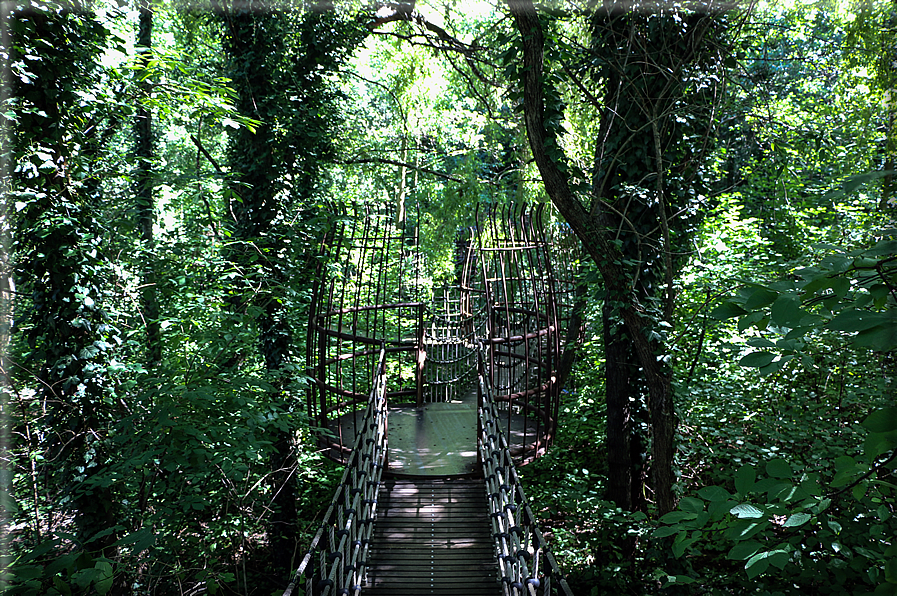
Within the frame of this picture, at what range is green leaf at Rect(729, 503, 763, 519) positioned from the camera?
152 cm

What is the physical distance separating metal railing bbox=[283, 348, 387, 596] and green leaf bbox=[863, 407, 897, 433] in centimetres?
241

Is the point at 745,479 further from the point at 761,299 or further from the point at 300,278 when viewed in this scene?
the point at 300,278

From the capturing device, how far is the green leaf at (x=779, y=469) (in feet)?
5.28

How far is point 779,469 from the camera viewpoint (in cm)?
165

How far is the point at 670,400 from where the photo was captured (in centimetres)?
546

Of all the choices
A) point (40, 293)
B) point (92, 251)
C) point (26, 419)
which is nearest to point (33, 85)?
point (92, 251)

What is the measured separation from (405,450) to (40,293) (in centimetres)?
427

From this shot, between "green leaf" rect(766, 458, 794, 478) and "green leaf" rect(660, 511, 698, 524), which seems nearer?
"green leaf" rect(766, 458, 794, 478)

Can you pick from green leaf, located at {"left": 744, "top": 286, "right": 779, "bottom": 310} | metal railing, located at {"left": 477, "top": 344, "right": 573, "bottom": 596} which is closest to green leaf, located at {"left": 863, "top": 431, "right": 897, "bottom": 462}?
green leaf, located at {"left": 744, "top": 286, "right": 779, "bottom": 310}

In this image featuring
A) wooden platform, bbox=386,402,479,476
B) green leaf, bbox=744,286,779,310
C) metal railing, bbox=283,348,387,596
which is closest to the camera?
green leaf, bbox=744,286,779,310

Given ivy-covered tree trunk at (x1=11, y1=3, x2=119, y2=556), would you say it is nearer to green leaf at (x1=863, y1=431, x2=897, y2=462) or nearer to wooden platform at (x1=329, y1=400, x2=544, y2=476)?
wooden platform at (x1=329, y1=400, x2=544, y2=476)

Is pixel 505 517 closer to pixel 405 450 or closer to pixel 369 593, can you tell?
pixel 369 593

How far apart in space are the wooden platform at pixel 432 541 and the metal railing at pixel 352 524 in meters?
0.20

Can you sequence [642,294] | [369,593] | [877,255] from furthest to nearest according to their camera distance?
1. [642,294]
2. [369,593]
3. [877,255]
